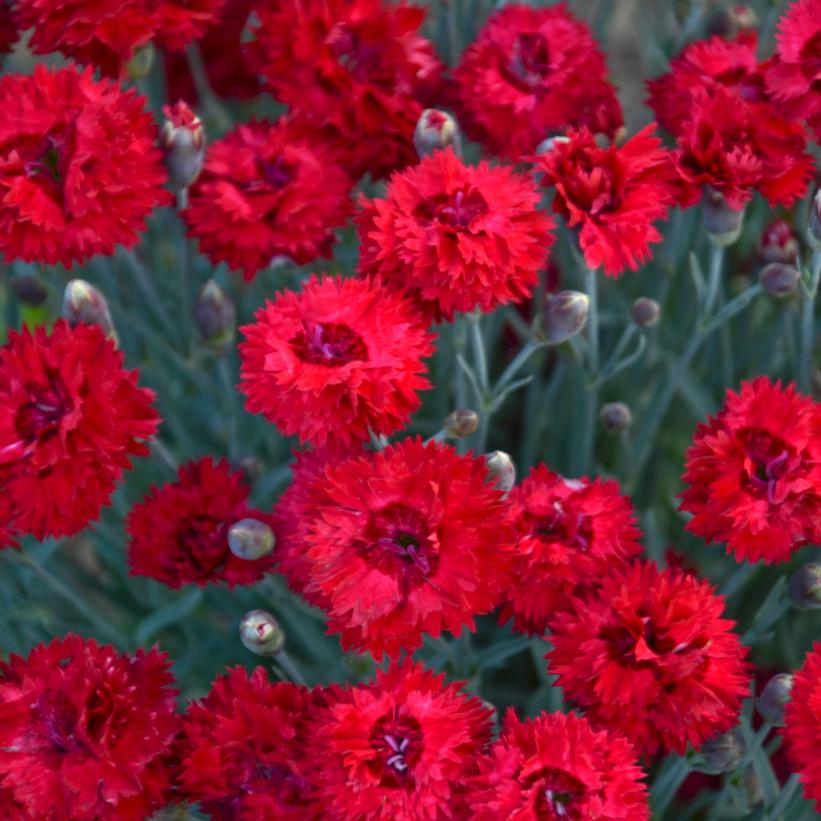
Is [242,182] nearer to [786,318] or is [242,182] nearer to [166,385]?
[166,385]

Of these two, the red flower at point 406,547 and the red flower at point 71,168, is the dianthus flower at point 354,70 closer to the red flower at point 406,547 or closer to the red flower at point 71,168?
the red flower at point 71,168

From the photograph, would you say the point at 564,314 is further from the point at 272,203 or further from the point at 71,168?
the point at 71,168

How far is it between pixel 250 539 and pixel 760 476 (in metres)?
0.33

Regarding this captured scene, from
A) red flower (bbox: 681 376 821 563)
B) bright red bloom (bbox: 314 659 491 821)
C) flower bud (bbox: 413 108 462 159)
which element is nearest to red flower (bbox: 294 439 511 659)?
bright red bloom (bbox: 314 659 491 821)

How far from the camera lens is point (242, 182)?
2.56 feet

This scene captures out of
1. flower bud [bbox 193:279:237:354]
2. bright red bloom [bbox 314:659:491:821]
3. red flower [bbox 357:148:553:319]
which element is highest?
red flower [bbox 357:148:553:319]

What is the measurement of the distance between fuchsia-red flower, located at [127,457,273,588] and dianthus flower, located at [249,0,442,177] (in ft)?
0.89

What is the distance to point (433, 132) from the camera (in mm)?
734

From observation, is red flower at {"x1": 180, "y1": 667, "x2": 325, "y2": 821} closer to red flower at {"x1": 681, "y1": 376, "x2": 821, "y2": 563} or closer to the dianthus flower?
red flower at {"x1": 681, "y1": 376, "x2": 821, "y2": 563}

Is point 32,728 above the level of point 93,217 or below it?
below

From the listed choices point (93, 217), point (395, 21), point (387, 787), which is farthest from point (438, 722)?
point (395, 21)

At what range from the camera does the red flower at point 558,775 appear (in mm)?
525

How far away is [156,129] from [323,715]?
453mm

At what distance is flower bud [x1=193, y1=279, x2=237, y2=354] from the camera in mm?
830
